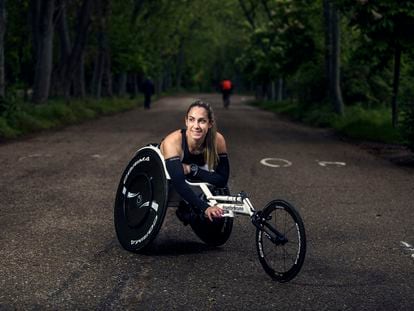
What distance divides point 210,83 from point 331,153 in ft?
407

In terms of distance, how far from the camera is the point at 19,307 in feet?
16.1

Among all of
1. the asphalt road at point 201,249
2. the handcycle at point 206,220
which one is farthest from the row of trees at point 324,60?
the handcycle at point 206,220

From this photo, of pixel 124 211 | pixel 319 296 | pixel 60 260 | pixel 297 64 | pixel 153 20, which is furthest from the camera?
pixel 153 20

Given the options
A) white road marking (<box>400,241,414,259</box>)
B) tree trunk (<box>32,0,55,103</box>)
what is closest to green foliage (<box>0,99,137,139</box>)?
tree trunk (<box>32,0,55,103</box>)

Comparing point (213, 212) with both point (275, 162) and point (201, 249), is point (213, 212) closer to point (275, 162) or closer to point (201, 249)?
point (201, 249)

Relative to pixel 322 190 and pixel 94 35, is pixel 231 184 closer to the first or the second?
pixel 322 190

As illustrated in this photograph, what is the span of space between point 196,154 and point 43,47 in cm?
1964

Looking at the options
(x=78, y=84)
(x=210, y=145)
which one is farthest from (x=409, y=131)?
(x=78, y=84)

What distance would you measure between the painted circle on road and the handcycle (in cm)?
692

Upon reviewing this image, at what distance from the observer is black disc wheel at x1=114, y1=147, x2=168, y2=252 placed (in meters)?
6.27

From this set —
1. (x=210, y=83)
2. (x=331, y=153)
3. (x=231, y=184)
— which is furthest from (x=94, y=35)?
(x=210, y=83)

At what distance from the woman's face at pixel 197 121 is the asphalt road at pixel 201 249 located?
3.73 ft

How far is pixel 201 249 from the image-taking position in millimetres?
6777

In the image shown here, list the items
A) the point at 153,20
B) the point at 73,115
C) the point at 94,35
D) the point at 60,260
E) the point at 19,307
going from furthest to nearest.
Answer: the point at 153,20 < the point at 94,35 < the point at 73,115 < the point at 60,260 < the point at 19,307
